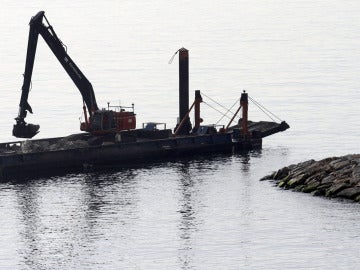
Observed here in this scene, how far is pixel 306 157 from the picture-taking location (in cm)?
10156

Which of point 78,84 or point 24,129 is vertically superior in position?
point 78,84

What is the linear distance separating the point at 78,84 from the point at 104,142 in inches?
232

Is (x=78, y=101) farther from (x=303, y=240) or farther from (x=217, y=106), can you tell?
(x=303, y=240)

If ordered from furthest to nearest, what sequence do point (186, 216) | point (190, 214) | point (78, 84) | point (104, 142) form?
point (78, 84) → point (104, 142) → point (190, 214) → point (186, 216)

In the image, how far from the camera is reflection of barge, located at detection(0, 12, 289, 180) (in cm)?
9312

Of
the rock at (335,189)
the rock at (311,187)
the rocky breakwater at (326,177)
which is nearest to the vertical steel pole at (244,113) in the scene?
the rocky breakwater at (326,177)

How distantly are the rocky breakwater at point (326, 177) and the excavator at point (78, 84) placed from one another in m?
17.5

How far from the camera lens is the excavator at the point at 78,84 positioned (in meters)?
97.4

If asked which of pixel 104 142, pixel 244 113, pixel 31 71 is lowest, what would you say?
pixel 104 142

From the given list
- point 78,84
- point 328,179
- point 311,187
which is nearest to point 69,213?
point 311,187

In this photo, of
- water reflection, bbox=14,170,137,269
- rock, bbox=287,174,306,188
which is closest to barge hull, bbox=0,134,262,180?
water reflection, bbox=14,170,137,269

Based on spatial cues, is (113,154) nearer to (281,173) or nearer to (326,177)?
(281,173)

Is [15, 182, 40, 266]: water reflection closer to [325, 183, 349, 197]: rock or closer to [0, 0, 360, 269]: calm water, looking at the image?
[0, 0, 360, 269]: calm water

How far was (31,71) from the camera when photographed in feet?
322
